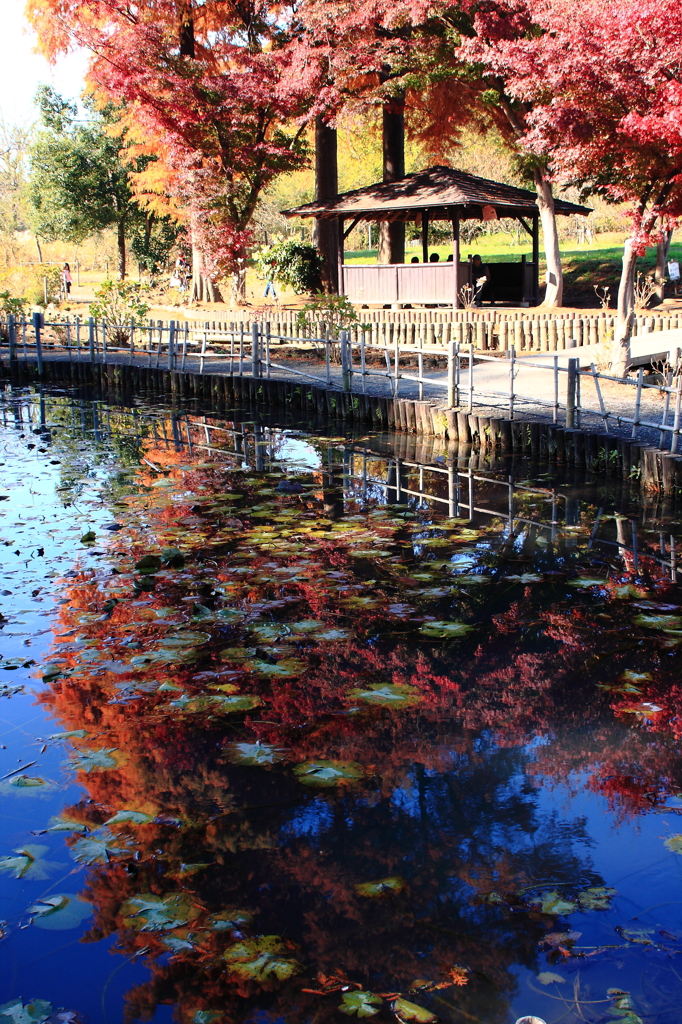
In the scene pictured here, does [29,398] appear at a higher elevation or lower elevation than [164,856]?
higher

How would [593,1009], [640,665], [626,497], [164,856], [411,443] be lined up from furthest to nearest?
[411,443], [626,497], [640,665], [164,856], [593,1009]

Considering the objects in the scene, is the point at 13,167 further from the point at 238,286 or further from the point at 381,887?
the point at 381,887

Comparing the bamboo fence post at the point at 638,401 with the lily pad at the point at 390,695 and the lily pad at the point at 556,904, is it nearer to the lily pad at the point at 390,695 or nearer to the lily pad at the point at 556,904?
the lily pad at the point at 390,695

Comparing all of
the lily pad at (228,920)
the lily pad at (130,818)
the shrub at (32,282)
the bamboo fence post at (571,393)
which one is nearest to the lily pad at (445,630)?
the lily pad at (130,818)

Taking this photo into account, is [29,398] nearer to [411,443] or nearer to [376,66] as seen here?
[411,443]

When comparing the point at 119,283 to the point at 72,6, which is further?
the point at 72,6

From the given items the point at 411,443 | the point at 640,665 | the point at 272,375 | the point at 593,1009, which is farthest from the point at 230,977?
the point at 272,375

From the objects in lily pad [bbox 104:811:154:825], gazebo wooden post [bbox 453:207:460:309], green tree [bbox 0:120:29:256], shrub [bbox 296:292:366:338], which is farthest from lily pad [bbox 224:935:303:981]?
green tree [bbox 0:120:29:256]

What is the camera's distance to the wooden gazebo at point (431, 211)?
2486 centimetres

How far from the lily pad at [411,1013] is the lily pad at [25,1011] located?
1265 millimetres

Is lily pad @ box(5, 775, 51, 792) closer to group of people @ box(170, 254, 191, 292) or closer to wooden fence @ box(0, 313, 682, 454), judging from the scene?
wooden fence @ box(0, 313, 682, 454)

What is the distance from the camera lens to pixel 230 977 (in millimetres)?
3582

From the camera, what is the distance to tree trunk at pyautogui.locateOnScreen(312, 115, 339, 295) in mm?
29641

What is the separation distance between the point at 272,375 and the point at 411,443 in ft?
20.3
